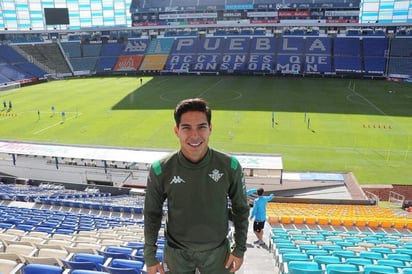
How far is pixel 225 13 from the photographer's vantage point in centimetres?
8106

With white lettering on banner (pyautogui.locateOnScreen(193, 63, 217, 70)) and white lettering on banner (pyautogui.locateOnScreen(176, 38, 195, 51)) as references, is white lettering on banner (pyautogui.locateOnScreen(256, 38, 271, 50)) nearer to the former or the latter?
white lettering on banner (pyautogui.locateOnScreen(193, 63, 217, 70))

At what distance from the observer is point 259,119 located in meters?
35.8

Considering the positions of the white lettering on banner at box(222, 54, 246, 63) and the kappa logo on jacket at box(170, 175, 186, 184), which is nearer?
the kappa logo on jacket at box(170, 175, 186, 184)

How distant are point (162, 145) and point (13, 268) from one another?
934 inches

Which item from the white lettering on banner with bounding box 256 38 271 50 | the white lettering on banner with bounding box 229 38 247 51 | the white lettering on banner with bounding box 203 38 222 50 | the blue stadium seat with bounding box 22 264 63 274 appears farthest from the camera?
the white lettering on banner with bounding box 203 38 222 50

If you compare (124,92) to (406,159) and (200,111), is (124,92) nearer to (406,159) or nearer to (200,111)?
(406,159)

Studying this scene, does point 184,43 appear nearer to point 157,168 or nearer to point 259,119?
point 259,119

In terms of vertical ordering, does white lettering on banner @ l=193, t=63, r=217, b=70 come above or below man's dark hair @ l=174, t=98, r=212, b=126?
below

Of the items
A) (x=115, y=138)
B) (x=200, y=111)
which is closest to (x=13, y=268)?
(x=200, y=111)

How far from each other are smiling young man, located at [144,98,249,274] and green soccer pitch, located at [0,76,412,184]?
69.4 feet

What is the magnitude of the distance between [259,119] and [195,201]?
107 ft

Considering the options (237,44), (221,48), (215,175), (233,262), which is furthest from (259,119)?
(237,44)

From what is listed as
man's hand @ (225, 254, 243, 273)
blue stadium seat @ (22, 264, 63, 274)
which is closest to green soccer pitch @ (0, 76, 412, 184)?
man's hand @ (225, 254, 243, 273)

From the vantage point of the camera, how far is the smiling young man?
11.6 ft
